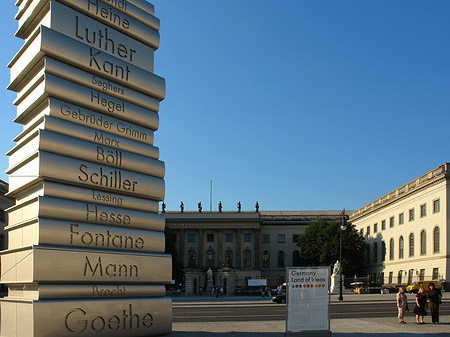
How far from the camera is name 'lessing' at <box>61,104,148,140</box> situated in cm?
1761

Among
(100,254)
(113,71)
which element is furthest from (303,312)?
(113,71)

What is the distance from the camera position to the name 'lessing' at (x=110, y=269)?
1722 centimetres

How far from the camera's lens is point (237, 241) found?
414 ft

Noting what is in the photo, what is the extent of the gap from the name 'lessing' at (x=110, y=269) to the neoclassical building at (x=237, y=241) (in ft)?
349

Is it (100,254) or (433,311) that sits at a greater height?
(100,254)

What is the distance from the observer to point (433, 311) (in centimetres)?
2616

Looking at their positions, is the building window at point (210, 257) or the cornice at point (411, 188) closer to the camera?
the cornice at point (411, 188)

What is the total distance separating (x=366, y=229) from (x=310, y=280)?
92114 millimetres

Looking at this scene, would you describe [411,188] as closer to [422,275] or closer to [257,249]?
[422,275]

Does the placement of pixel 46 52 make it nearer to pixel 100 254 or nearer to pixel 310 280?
pixel 100 254

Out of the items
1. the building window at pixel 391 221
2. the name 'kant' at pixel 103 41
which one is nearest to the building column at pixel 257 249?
the building window at pixel 391 221

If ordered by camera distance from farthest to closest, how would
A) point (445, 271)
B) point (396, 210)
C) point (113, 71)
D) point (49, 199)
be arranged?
point (396, 210) < point (445, 271) < point (113, 71) < point (49, 199)

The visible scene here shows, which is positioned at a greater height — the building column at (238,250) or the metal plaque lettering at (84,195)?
the metal plaque lettering at (84,195)

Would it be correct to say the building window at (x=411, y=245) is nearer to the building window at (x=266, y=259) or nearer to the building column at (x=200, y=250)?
the building window at (x=266, y=259)
